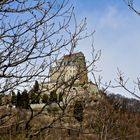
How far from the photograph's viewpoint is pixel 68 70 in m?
7.17

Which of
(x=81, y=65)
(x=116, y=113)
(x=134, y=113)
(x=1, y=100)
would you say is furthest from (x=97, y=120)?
(x=1, y=100)

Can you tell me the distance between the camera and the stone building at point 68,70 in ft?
21.4

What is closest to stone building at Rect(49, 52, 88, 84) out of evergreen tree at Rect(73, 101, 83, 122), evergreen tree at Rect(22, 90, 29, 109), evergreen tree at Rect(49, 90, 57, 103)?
evergreen tree at Rect(49, 90, 57, 103)

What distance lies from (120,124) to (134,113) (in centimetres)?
443

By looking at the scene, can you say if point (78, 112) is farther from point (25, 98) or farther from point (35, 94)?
point (35, 94)

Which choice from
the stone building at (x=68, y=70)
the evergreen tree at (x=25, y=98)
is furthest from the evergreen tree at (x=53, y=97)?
the evergreen tree at (x=25, y=98)

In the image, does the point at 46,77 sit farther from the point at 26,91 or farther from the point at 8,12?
the point at 8,12

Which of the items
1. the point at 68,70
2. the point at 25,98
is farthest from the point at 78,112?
the point at 25,98

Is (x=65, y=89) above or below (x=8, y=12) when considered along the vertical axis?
below

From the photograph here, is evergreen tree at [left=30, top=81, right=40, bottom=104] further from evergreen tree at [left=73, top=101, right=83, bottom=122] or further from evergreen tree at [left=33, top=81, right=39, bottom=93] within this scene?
evergreen tree at [left=73, top=101, right=83, bottom=122]

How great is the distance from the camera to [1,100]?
6.37 m

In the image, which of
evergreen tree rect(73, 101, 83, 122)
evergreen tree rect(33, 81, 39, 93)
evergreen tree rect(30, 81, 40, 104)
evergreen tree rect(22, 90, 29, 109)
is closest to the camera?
evergreen tree rect(30, 81, 40, 104)

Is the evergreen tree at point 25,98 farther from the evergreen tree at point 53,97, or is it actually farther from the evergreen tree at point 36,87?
the evergreen tree at point 53,97

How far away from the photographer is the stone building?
6.53 meters
